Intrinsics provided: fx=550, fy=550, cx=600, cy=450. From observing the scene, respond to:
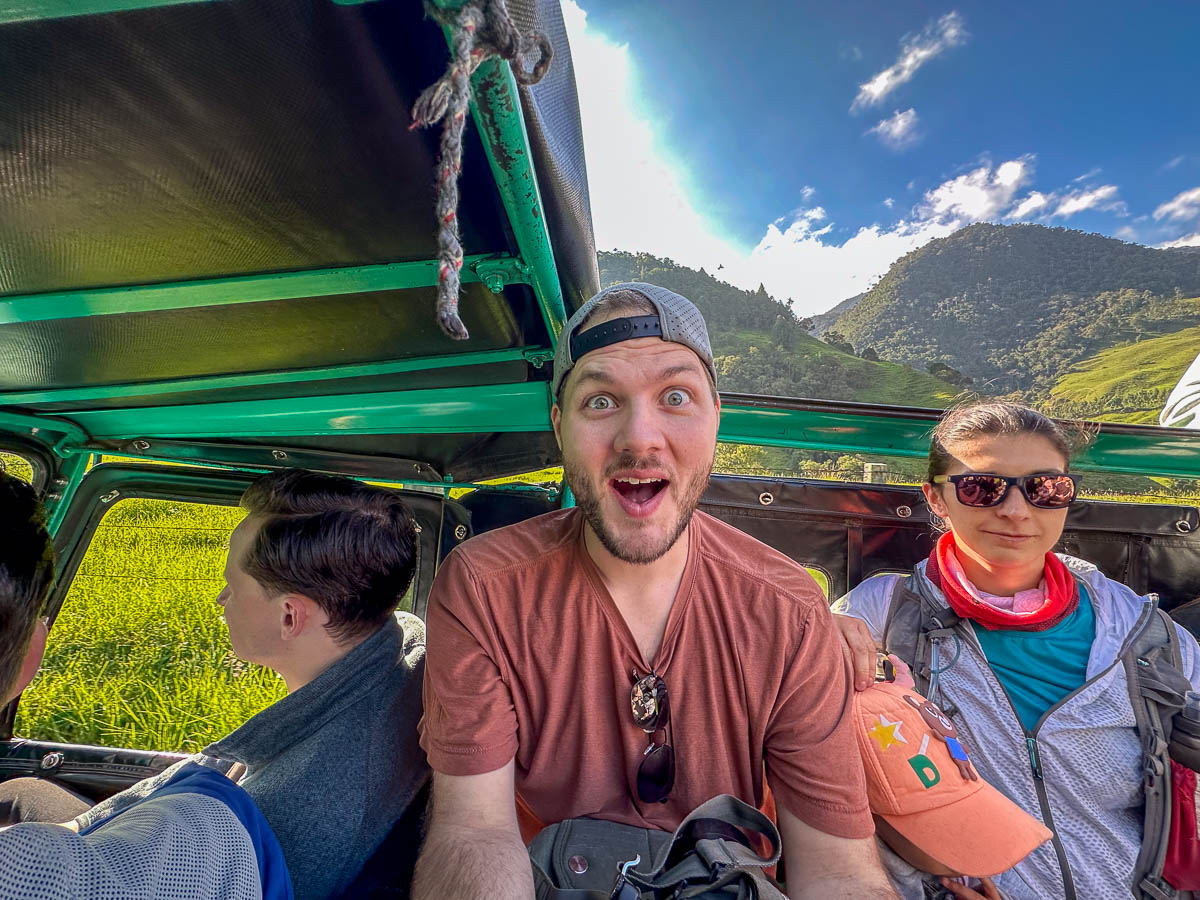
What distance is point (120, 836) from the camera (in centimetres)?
81

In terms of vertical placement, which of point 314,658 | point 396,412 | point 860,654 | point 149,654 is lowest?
point 149,654

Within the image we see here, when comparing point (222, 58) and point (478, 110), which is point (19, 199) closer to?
point (222, 58)

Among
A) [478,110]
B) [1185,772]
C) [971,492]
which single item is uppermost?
[478,110]

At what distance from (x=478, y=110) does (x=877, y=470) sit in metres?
2.92

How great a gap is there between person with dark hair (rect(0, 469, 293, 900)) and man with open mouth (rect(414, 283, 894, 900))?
0.41 metres

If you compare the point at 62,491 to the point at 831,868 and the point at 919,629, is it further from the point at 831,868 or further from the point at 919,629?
the point at 919,629

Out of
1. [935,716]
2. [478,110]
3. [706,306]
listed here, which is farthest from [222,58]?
[706,306]

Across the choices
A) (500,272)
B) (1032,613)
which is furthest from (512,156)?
(1032,613)

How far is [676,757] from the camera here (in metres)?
1.39

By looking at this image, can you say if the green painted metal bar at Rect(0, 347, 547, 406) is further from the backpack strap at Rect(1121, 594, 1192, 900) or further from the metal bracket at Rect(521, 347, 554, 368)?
the backpack strap at Rect(1121, 594, 1192, 900)

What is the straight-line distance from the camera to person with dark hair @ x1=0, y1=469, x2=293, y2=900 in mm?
687

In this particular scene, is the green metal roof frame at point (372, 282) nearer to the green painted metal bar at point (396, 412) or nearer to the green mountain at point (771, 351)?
the green painted metal bar at point (396, 412)

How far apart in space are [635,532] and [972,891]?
1.32 m

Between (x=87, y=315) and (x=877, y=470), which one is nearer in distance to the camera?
(x=87, y=315)
